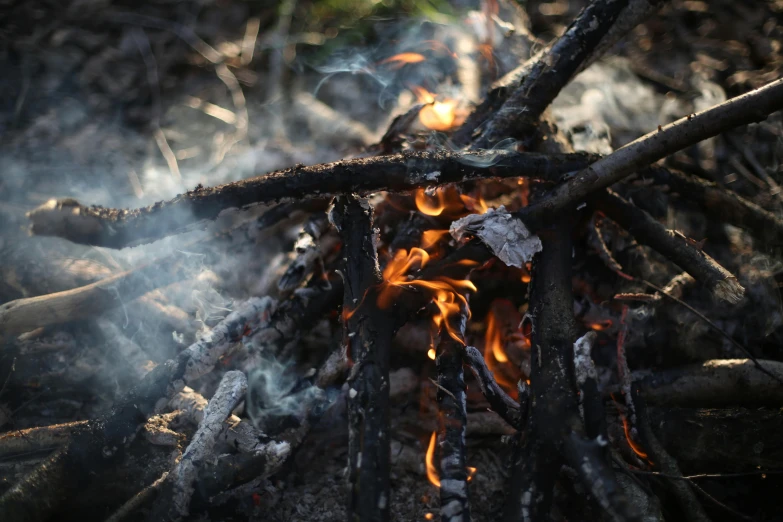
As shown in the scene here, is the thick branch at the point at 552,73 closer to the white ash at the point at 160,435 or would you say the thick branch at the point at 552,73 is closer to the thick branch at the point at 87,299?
the thick branch at the point at 87,299

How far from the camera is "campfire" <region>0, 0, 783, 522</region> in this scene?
199cm

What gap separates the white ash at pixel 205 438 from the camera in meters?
1.94

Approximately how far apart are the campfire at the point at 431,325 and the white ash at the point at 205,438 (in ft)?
0.03

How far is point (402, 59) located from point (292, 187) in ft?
7.33

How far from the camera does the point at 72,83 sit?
4.31m

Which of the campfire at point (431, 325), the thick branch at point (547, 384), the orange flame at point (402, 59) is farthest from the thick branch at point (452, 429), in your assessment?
the orange flame at point (402, 59)

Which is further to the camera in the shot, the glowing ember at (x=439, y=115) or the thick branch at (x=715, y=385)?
the glowing ember at (x=439, y=115)

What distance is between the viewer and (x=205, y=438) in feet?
6.61

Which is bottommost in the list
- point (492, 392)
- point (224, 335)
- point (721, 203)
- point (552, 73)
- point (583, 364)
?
point (224, 335)

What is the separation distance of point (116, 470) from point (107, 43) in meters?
4.03

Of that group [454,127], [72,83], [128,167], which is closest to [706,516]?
[454,127]

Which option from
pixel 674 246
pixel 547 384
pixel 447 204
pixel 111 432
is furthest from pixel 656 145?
pixel 111 432

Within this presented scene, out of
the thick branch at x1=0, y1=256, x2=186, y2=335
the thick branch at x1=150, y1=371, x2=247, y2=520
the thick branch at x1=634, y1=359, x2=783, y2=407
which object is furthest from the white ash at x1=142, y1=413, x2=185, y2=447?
the thick branch at x1=634, y1=359, x2=783, y2=407

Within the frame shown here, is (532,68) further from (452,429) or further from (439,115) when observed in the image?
(452,429)
